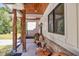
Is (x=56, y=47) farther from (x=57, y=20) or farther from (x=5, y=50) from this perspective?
(x=5, y=50)

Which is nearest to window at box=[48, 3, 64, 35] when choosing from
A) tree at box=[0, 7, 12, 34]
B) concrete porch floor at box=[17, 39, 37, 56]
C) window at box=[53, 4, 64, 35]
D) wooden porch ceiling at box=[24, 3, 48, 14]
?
window at box=[53, 4, 64, 35]

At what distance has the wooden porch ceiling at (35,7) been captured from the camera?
155cm

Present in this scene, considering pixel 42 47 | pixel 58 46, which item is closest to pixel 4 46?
pixel 42 47

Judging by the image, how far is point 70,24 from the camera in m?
1.41

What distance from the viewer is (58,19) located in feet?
5.13

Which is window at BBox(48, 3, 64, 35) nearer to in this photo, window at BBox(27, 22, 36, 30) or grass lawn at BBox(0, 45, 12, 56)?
window at BBox(27, 22, 36, 30)

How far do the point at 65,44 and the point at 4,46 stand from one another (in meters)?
0.76

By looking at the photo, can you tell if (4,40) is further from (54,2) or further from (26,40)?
(54,2)

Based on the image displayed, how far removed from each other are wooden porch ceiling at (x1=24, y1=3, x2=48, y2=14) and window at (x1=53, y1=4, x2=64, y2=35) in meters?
0.16

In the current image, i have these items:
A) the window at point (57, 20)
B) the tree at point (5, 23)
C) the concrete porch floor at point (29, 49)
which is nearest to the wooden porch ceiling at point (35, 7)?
the window at point (57, 20)

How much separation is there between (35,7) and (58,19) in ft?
1.10

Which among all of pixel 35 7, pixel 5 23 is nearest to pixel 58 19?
pixel 35 7

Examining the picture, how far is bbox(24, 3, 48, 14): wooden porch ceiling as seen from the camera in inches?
61.1

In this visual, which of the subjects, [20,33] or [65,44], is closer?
[65,44]
